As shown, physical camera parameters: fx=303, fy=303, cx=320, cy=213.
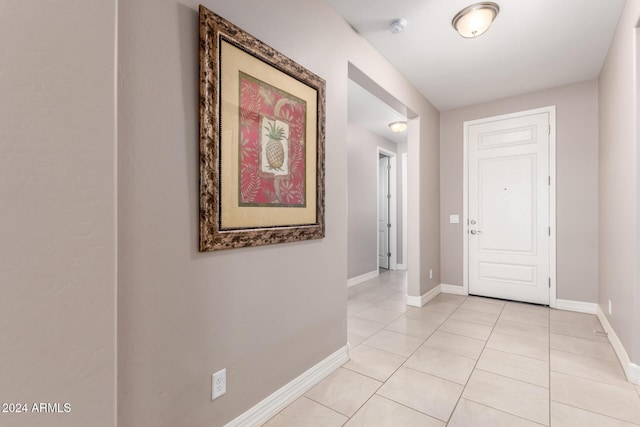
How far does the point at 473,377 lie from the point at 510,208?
2.49m

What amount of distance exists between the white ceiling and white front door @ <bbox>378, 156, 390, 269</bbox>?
2.53m

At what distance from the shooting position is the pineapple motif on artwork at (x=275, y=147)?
162 centimetres

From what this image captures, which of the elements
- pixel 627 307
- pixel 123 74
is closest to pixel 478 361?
pixel 627 307

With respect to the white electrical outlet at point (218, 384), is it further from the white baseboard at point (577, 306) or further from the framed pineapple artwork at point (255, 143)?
the white baseboard at point (577, 306)

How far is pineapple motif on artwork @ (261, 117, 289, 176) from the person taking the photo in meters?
1.62

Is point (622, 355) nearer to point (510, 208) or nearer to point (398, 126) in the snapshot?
point (510, 208)

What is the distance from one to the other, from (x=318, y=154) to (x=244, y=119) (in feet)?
2.01

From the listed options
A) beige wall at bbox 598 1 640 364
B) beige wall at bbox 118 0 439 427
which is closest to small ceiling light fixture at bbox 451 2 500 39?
beige wall at bbox 598 1 640 364

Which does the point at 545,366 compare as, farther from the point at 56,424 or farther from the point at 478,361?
the point at 56,424

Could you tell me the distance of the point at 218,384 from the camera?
1400 mm

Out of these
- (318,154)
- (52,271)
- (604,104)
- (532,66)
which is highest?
(532,66)

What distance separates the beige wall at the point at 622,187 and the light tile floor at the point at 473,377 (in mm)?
315

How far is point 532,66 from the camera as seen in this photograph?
117 inches

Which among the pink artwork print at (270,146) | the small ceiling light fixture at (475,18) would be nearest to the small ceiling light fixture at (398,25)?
the small ceiling light fixture at (475,18)
